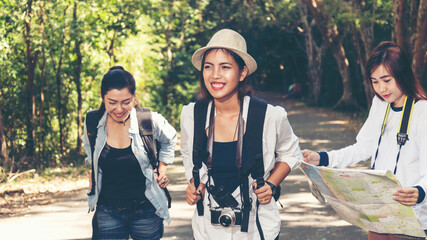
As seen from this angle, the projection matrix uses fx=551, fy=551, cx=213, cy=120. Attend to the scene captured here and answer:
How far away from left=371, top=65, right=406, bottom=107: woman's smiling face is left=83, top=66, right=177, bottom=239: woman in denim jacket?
1.63 meters

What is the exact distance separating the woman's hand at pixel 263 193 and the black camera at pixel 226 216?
138 mm

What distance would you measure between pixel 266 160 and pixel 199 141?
0.38 meters

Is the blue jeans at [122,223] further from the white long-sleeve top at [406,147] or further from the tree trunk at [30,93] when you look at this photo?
the tree trunk at [30,93]

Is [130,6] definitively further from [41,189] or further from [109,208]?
[109,208]

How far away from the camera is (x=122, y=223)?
3.87 metres

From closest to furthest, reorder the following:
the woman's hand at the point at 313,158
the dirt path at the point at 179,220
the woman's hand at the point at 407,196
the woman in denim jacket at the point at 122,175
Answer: the woman's hand at the point at 407,196
the woman's hand at the point at 313,158
the woman in denim jacket at the point at 122,175
the dirt path at the point at 179,220

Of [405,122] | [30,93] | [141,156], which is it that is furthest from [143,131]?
[30,93]

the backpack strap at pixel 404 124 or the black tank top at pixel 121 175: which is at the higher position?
the backpack strap at pixel 404 124

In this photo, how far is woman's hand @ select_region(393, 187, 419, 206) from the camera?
287 centimetres

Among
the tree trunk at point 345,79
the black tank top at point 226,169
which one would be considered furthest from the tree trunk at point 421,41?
the tree trunk at point 345,79

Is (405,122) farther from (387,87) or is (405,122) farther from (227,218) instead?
(227,218)

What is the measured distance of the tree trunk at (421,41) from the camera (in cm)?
1067

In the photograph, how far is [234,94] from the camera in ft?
10.3

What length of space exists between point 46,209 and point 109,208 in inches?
169
